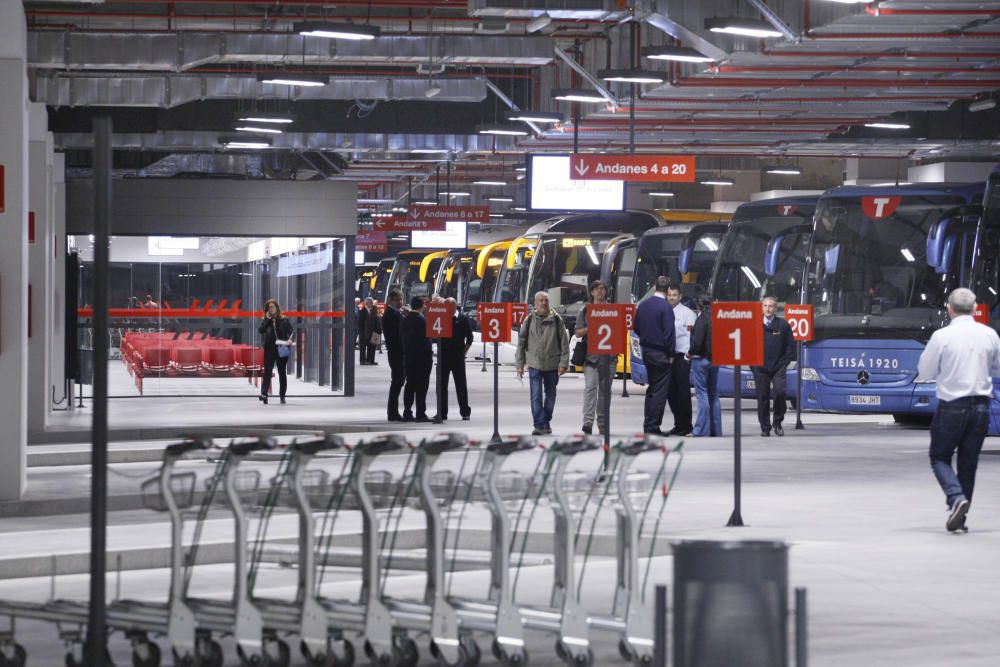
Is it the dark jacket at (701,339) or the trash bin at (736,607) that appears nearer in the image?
the trash bin at (736,607)

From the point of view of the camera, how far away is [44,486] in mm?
15773

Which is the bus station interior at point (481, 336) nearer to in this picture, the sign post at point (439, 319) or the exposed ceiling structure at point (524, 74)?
the exposed ceiling structure at point (524, 74)

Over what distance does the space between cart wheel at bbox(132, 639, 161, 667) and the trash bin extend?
273cm

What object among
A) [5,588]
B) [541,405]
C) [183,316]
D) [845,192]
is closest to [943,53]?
[845,192]

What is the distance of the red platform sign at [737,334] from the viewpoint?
41.3 ft

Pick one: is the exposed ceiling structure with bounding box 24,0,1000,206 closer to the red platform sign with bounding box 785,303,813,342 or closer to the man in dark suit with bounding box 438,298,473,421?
the red platform sign with bounding box 785,303,813,342

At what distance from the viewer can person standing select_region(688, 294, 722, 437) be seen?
20531mm

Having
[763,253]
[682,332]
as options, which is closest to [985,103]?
[763,253]

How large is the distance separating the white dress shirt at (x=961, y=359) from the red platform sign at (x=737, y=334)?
1.14 metres

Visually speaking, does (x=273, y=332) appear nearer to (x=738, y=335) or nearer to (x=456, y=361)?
(x=456, y=361)

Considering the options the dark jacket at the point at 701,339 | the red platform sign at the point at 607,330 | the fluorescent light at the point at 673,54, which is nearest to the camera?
the red platform sign at the point at 607,330

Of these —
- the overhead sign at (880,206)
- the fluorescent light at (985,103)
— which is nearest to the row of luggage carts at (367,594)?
the overhead sign at (880,206)

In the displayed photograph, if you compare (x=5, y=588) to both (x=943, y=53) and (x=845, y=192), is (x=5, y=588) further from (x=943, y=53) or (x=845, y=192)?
(x=845, y=192)

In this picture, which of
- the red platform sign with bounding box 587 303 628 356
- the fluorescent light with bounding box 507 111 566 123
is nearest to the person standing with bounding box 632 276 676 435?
→ the red platform sign with bounding box 587 303 628 356
